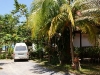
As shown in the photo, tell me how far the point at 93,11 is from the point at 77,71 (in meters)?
4.55

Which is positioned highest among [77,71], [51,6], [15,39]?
[51,6]

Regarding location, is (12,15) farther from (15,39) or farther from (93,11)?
(93,11)

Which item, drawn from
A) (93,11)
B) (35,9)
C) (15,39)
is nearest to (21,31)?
(15,39)

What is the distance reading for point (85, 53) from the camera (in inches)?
885

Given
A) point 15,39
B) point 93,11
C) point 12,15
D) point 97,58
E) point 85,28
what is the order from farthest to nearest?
point 12,15 → point 15,39 → point 97,58 → point 85,28 → point 93,11

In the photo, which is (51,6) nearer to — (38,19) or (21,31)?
(38,19)

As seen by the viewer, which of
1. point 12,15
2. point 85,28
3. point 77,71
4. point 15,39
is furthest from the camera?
point 12,15

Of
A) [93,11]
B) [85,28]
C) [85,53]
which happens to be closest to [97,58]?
[85,53]

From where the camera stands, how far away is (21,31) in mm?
29203

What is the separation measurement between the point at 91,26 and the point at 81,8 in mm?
1531

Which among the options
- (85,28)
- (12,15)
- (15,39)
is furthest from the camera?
(12,15)

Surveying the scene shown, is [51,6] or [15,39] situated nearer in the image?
[51,6]

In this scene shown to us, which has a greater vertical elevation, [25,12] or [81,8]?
[25,12]

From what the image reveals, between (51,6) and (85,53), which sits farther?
(85,53)
